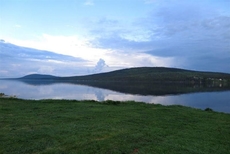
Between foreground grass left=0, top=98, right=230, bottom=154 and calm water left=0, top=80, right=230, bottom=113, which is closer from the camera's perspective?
foreground grass left=0, top=98, right=230, bottom=154

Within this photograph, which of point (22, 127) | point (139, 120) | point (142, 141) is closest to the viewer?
point (142, 141)

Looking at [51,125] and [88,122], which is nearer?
[51,125]

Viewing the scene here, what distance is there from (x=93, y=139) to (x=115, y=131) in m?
1.68

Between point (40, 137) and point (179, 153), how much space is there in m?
5.91

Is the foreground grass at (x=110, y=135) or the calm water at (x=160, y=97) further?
the calm water at (x=160, y=97)

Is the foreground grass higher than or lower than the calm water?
higher

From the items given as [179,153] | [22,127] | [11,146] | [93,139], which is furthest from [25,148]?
[179,153]

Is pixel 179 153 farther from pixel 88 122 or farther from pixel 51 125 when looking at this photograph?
pixel 51 125

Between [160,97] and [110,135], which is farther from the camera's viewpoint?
[160,97]

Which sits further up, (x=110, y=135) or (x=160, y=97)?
(x=110, y=135)

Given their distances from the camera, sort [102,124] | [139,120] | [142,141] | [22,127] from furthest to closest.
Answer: [139,120], [102,124], [22,127], [142,141]

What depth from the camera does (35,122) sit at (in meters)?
13.0

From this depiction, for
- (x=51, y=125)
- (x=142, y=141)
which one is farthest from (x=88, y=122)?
(x=142, y=141)

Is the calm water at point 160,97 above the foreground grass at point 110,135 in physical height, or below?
below
